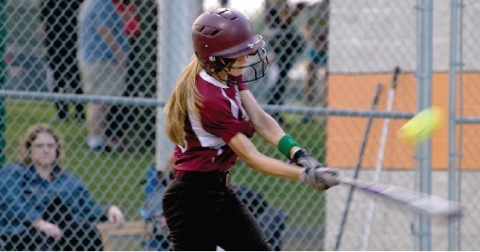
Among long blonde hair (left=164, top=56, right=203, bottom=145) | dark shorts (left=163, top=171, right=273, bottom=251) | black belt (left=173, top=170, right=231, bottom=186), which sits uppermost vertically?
long blonde hair (left=164, top=56, right=203, bottom=145)

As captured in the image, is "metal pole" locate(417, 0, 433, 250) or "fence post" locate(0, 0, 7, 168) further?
"fence post" locate(0, 0, 7, 168)

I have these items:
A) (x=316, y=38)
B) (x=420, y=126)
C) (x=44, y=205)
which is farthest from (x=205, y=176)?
(x=316, y=38)

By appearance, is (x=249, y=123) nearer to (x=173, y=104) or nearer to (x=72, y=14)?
(x=173, y=104)

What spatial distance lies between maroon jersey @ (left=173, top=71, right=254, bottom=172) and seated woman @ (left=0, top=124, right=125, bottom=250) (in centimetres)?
189

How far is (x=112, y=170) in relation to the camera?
8766 millimetres

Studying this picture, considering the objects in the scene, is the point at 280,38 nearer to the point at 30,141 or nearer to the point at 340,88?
the point at 340,88

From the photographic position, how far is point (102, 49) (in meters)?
8.19

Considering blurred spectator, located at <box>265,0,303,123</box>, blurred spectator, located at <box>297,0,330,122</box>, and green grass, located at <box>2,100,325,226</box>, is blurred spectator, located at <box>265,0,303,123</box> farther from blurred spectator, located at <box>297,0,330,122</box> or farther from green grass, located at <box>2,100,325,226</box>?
green grass, located at <box>2,100,325,226</box>

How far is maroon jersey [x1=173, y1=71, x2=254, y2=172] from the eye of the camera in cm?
512

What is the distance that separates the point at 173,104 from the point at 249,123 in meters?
0.42

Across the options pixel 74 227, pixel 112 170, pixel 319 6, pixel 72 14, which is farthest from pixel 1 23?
pixel 319 6

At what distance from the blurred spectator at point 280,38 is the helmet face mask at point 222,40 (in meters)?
2.22

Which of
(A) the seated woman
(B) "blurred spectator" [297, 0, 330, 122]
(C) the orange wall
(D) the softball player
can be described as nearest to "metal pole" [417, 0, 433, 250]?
(C) the orange wall

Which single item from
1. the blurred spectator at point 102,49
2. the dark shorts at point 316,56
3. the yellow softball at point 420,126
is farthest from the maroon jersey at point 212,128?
the dark shorts at point 316,56
